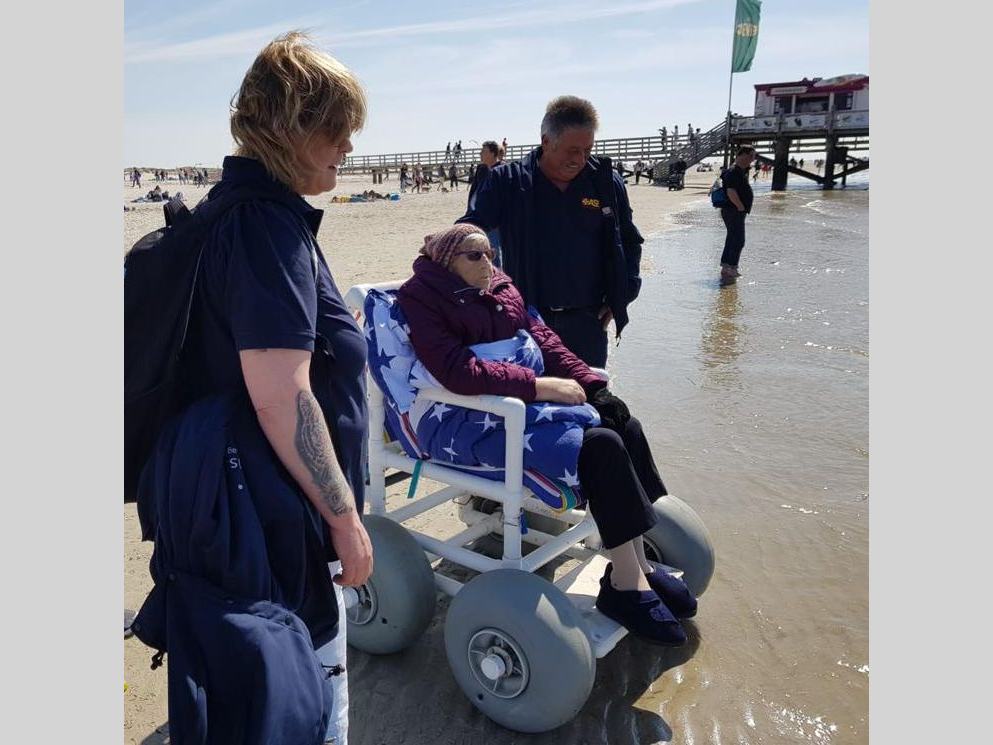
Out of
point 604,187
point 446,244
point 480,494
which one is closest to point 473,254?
point 446,244

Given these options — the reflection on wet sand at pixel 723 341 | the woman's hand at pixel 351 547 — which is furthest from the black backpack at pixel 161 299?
the reflection on wet sand at pixel 723 341

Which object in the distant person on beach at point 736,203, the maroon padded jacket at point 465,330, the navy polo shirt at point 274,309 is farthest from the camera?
the distant person on beach at point 736,203

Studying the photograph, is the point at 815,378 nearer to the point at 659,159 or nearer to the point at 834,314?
the point at 834,314

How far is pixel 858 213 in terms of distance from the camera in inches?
1061

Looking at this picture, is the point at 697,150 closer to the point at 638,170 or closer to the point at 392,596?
the point at 638,170

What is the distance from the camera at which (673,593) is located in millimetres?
2938

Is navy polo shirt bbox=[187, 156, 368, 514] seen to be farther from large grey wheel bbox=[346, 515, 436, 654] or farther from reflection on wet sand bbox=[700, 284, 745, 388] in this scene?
reflection on wet sand bbox=[700, 284, 745, 388]

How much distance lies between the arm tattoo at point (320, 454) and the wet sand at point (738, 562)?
1.34m

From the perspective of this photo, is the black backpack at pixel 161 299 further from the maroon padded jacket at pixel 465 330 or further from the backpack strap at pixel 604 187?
the backpack strap at pixel 604 187

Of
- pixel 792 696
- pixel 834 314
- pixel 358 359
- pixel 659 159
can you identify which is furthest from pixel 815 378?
pixel 659 159

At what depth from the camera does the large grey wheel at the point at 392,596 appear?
2.83m

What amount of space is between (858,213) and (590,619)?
27.8 m

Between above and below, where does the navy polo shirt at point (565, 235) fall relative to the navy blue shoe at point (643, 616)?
Result: above

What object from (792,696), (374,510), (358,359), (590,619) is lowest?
(792,696)
